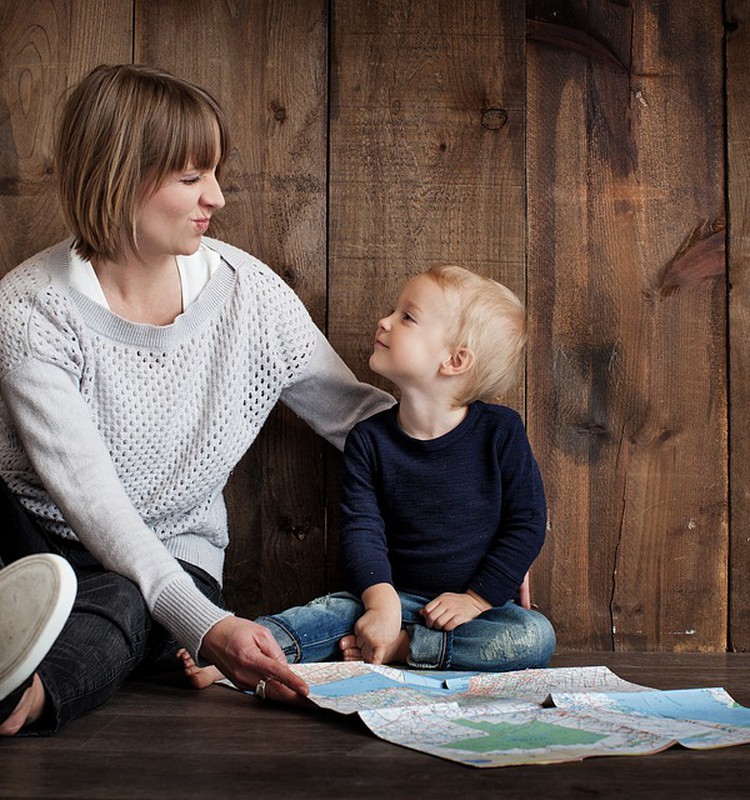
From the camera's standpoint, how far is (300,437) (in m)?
1.78

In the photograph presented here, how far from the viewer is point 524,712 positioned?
47.2 inches

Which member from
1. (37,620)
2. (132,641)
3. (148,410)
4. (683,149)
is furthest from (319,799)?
(683,149)

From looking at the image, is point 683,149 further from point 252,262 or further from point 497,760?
point 497,760

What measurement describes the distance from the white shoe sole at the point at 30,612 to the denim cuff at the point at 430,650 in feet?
2.06

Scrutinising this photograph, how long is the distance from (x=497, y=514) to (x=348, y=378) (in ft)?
1.06

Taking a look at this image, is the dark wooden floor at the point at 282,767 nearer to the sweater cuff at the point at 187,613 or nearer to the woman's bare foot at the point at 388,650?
the sweater cuff at the point at 187,613

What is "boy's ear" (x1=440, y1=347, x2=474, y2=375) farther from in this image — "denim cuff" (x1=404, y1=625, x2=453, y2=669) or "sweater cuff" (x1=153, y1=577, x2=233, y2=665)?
"sweater cuff" (x1=153, y1=577, x2=233, y2=665)

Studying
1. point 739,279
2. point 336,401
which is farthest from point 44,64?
point 739,279

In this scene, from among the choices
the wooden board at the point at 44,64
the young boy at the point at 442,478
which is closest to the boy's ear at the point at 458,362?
the young boy at the point at 442,478

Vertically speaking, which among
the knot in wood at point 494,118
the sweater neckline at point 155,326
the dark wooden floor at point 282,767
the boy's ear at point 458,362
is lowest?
the dark wooden floor at point 282,767

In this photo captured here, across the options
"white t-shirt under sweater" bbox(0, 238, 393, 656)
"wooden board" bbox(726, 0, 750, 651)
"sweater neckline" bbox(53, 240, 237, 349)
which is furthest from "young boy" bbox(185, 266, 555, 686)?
"wooden board" bbox(726, 0, 750, 651)

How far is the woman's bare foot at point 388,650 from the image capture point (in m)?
1.54

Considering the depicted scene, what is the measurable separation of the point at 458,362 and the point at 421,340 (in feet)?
0.22

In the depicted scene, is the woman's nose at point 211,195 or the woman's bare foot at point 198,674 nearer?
the woman's bare foot at point 198,674
